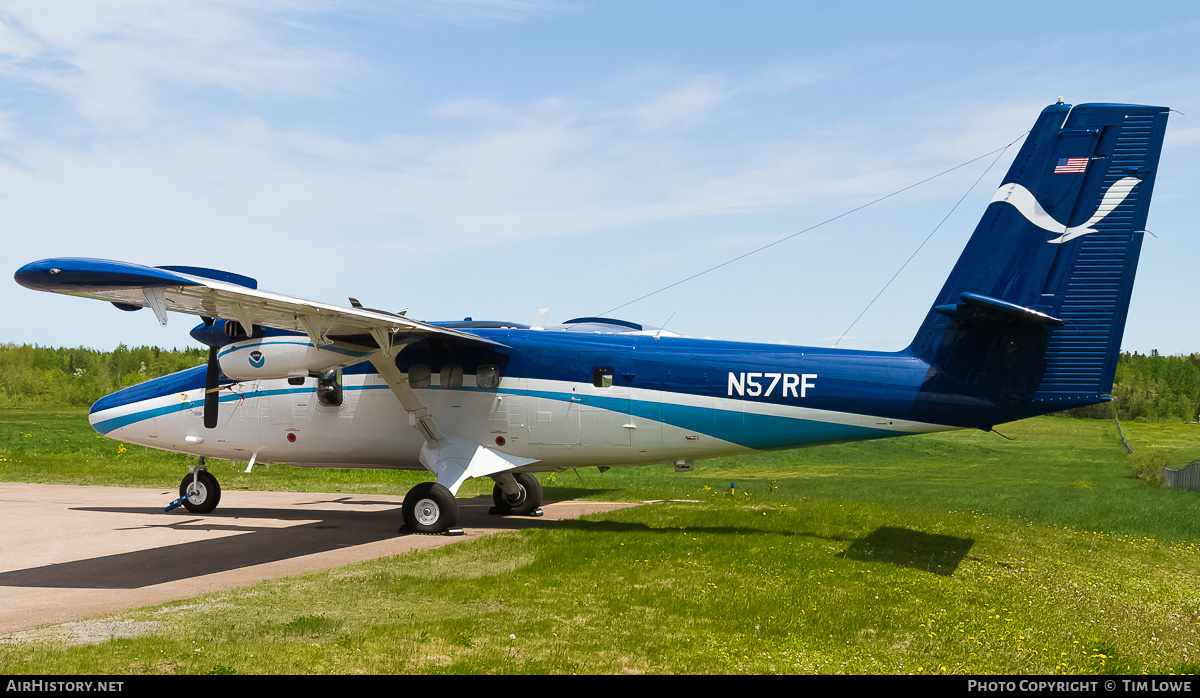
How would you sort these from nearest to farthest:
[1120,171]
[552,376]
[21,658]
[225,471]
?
[21,658] → [1120,171] → [552,376] → [225,471]

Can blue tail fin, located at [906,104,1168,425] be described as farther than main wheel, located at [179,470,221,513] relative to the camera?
No

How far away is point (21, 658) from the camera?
7371 millimetres

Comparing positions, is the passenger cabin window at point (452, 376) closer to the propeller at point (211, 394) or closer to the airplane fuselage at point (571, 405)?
the airplane fuselage at point (571, 405)

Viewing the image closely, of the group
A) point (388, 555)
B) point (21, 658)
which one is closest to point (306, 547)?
point (388, 555)

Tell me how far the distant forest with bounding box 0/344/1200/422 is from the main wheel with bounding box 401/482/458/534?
39337 mm

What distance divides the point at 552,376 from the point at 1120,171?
1026 cm

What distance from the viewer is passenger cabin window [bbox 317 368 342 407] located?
1714cm

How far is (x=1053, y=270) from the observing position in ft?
42.6

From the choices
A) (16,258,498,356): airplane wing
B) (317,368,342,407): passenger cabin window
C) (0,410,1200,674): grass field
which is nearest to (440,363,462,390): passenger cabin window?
(16,258,498,356): airplane wing

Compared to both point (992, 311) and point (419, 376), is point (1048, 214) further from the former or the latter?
point (419, 376)

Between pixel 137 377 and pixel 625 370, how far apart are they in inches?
2464

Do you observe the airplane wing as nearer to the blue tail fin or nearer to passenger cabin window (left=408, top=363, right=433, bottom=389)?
passenger cabin window (left=408, top=363, right=433, bottom=389)

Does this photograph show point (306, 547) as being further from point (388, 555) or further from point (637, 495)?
point (637, 495)

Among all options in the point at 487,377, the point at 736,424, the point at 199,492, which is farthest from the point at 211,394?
the point at 736,424
